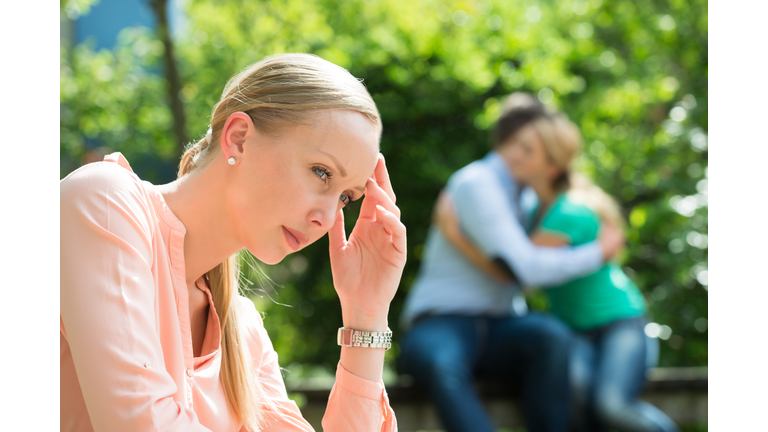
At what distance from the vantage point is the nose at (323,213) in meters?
1.40

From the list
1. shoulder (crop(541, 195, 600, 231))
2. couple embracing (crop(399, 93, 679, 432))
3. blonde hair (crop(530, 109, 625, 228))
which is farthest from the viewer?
blonde hair (crop(530, 109, 625, 228))

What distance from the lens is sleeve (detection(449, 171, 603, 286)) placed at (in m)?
3.34

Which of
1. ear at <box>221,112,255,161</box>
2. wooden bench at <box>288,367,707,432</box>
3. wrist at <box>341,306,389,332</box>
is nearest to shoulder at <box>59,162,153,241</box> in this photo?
ear at <box>221,112,255,161</box>

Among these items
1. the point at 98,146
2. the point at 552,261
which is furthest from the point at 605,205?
the point at 98,146

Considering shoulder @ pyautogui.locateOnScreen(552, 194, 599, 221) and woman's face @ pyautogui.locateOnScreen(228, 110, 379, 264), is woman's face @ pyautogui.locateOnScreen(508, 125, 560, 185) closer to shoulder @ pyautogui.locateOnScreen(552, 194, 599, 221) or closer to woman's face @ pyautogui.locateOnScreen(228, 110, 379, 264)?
shoulder @ pyautogui.locateOnScreen(552, 194, 599, 221)

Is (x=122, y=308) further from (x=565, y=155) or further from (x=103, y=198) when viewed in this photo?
(x=565, y=155)

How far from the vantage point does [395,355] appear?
16.0ft

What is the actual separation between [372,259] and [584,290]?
2168 mm

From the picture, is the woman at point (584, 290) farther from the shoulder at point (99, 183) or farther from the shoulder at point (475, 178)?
the shoulder at point (99, 183)

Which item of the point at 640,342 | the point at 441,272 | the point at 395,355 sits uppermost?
the point at 441,272

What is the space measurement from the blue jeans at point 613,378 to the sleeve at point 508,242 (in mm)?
356

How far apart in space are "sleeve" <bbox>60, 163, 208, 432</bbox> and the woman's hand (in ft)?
1.80
